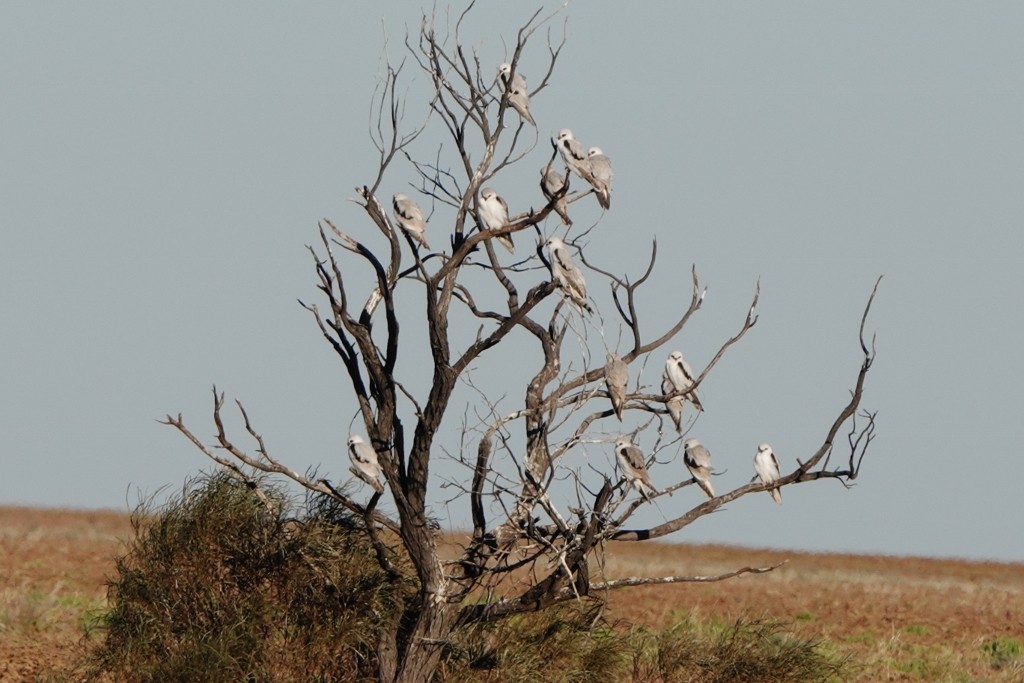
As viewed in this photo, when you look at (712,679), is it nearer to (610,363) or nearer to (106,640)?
(610,363)

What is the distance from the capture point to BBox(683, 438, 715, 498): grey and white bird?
40.7 feet

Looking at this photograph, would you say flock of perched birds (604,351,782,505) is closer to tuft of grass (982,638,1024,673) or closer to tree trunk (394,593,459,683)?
tree trunk (394,593,459,683)

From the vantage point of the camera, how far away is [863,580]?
3123 cm

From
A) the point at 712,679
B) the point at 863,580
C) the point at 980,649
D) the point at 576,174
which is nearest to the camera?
the point at 576,174

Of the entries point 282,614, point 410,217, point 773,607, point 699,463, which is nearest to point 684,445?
point 699,463

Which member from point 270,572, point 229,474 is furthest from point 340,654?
point 229,474

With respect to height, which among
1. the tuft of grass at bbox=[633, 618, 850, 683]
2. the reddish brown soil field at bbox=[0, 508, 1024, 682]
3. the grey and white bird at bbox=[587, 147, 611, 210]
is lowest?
the tuft of grass at bbox=[633, 618, 850, 683]

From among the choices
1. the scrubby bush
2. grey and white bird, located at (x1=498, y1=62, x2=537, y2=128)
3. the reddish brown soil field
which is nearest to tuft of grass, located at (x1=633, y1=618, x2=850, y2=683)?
the scrubby bush

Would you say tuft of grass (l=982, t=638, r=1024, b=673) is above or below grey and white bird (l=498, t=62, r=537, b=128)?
below

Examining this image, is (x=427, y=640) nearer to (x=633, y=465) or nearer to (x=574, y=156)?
(x=633, y=465)

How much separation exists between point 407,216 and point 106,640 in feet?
15.6

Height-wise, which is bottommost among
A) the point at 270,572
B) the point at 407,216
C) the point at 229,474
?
the point at 270,572

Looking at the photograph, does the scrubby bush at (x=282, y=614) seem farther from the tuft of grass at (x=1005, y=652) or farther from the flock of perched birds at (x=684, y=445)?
the tuft of grass at (x=1005, y=652)

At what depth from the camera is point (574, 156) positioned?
12.5 m
